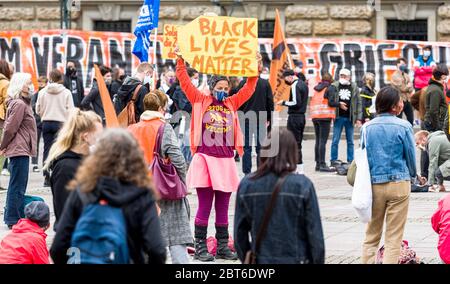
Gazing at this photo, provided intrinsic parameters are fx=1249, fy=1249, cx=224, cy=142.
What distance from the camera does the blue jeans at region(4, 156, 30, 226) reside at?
1252cm

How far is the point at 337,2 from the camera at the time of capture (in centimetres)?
2864

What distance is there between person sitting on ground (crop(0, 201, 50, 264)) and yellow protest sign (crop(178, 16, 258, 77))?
3746 millimetres

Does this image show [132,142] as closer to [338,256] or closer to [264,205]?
[264,205]

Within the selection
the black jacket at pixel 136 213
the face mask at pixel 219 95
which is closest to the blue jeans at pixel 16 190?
the face mask at pixel 219 95

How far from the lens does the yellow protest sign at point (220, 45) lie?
11867 millimetres

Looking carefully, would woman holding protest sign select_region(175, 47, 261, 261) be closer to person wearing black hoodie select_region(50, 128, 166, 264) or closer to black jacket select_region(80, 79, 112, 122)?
person wearing black hoodie select_region(50, 128, 166, 264)

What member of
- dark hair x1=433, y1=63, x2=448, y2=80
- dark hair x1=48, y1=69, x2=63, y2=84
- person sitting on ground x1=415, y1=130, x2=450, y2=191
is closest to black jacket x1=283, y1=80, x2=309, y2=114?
dark hair x1=433, y1=63, x2=448, y2=80

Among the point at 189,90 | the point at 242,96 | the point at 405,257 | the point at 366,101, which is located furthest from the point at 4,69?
the point at 366,101

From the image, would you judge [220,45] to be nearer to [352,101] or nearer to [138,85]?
[138,85]

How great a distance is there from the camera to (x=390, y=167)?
9.18 meters

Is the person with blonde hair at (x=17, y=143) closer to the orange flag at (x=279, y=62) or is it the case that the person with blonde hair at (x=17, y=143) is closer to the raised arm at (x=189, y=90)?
the raised arm at (x=189, y=90)

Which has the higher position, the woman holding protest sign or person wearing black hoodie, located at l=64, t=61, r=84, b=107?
person wearing black hoodie, located at l=64, t=61, r=84, b=107

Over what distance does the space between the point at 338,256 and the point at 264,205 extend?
14.0ft
